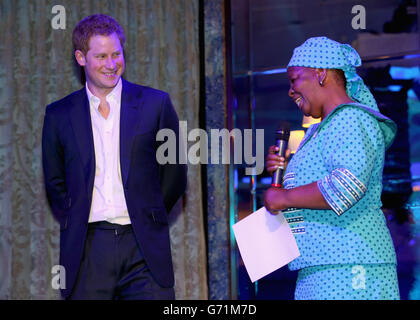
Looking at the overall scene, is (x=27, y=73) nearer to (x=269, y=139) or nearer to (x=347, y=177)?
(x=269, y=139)

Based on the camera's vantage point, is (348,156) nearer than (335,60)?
Yes

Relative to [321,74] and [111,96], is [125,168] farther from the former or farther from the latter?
[321,74]

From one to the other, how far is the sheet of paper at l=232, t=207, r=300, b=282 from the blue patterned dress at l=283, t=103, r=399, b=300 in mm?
46

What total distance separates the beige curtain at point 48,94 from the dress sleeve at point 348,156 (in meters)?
2.27

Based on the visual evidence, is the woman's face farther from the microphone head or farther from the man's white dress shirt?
the man's white dress shirt

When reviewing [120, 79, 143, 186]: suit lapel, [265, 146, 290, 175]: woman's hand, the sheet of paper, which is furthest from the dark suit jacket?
[265, 146, 290, 175]: woman's hand

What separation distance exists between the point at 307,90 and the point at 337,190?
0.39 metres

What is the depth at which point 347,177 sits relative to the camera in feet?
5.58

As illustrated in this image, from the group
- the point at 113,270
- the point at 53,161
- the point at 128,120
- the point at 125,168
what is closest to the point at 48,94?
the point at 53,161

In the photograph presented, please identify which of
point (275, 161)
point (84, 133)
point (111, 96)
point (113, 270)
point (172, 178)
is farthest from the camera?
point (172, 178)

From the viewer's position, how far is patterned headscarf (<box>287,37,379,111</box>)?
6.26 feet

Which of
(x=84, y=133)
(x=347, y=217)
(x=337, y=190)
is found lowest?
(x=347, y=217)

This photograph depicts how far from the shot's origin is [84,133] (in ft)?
7.91
